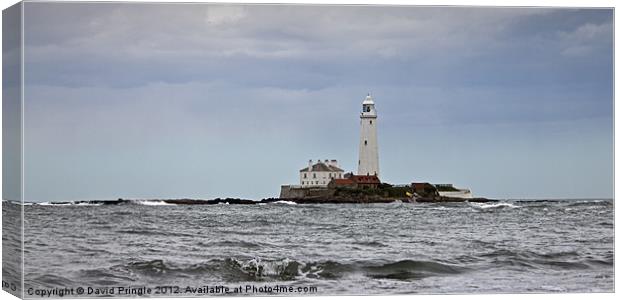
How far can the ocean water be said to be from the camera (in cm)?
1667

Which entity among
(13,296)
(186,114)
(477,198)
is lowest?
(13,296)

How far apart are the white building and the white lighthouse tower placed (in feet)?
1.09

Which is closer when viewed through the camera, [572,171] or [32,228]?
[32,228]

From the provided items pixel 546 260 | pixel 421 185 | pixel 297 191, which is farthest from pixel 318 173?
pixel 546 260

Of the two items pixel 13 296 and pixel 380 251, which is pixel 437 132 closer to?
pixel 380 251

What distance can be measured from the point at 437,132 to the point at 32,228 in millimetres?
5352

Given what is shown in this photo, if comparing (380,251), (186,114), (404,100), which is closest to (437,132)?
(404,100)

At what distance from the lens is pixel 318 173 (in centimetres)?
1759

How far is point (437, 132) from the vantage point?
17938mm

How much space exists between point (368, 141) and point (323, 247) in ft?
5.04

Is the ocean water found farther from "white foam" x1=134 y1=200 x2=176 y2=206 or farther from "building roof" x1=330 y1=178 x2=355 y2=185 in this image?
"building roof" x1=330 y1=178 x2=355 y2=185

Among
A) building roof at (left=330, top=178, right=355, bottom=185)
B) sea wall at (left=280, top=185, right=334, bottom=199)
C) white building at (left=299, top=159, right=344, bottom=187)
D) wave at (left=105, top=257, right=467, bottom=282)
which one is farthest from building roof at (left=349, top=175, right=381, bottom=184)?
wave at (left=105, top=257, right=467, bottom=282)

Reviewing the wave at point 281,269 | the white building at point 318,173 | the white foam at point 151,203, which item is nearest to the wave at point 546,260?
the wave at point 281,269

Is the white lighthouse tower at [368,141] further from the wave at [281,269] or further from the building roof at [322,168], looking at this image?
the wave at [281,269]
